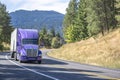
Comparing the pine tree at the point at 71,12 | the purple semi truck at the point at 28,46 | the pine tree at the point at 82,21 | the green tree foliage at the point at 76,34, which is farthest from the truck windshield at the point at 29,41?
the pine tree at the point at 71,12

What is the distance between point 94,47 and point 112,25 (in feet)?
47.2

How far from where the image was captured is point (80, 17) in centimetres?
9669

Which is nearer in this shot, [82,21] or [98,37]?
[98,37]

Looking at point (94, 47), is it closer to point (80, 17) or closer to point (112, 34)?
point (112, 34)

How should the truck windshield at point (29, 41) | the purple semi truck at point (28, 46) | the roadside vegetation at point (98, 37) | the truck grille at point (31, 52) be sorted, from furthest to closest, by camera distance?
the roadside vegetation at point (98, 37)
the truck windshield at point (29, 41)
the truck grille at point (31, 52)
the purple semi truck at point (28, 46)

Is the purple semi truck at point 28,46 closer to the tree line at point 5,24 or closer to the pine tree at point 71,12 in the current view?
the pine tree at point 71,12

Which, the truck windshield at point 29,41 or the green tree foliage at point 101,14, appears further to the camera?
the green tree foliage at point 101,14

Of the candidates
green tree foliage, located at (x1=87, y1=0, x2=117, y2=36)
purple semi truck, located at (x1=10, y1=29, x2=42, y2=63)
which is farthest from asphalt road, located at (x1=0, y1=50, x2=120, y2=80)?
green tree foliage, located at (x1=87, y1=0, x2=117, y2=36)

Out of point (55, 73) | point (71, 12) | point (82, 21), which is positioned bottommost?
point (55, 73)

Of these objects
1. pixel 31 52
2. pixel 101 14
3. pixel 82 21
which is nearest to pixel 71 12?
pixel 82 21

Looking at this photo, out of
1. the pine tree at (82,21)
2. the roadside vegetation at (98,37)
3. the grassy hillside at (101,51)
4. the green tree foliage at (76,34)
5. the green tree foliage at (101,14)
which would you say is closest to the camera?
the grassy hillside at (101,51)

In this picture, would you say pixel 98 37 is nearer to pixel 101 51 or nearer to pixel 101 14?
pixel 101 14

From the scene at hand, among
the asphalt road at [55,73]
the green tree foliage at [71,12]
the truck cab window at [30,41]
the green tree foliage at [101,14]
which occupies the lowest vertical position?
the asphalt road at [55,73]

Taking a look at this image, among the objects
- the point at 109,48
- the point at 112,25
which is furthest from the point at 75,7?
the point at 109,48
